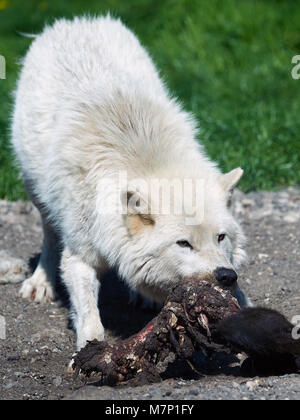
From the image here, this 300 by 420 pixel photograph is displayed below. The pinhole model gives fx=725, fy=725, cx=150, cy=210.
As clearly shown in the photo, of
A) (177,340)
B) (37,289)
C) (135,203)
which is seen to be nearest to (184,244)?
(135,203)

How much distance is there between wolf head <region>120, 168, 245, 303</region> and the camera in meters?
4.44

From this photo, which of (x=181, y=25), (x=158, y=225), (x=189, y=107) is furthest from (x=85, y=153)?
(x=181, y=25)

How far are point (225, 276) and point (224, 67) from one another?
8037 millimetres

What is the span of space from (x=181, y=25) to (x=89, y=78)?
26.1 feet

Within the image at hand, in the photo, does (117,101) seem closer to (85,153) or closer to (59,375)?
(85,153)

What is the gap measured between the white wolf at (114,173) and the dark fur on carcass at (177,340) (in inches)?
8.9

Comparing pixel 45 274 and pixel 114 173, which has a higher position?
pixel 114 173

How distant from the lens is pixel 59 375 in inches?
187

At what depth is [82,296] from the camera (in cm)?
509

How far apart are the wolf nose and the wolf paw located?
232cm

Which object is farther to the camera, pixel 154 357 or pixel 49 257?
pixel 49 257

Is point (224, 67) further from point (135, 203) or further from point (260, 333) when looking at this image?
point (260, 333)

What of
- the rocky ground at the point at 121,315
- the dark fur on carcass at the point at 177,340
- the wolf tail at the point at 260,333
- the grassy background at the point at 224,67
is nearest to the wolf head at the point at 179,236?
the dark fur on carcass at the point at 177,340

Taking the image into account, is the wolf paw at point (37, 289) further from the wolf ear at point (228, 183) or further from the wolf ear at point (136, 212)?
the wolf ear at point (228, 183)
